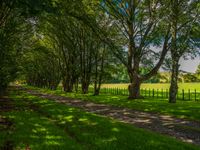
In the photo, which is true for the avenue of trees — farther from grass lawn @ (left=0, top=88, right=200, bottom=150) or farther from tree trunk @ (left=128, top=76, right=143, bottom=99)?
grass lawn @ (left=0, top=88, right=200, bottom=150)


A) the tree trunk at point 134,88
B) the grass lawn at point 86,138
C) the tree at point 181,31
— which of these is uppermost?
the tree at point 181,31

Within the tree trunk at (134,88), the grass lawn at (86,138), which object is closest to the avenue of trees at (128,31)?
the tree trunk at (134,88)

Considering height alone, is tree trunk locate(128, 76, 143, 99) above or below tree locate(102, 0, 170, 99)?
below

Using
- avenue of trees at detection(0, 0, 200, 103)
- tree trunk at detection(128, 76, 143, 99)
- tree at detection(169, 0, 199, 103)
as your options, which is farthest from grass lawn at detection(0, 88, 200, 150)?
tree trunk at detection(128, 76, 143, 99)

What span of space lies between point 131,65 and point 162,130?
73.1 ft

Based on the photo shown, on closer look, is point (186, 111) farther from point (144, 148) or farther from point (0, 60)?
point (0, 60)

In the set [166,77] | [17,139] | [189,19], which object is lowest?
[17,139]

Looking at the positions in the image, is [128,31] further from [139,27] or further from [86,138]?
[86,138]

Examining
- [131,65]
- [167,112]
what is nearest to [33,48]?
[131,65]

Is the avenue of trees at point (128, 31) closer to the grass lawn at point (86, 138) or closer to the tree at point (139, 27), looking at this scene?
the tree at point (139, 27)

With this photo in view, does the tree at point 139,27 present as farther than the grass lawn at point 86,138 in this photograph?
Yes

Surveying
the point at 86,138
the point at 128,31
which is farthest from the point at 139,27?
the point at 86,138

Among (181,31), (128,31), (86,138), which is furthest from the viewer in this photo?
(128,31)

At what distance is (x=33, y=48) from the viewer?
59.4 meters
